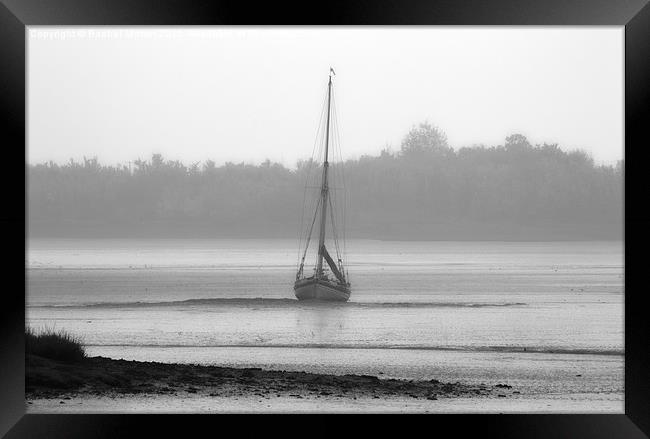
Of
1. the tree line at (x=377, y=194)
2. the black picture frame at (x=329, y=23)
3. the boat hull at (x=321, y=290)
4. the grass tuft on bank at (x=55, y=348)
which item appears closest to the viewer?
the black picture frame at (x=329, y=23)

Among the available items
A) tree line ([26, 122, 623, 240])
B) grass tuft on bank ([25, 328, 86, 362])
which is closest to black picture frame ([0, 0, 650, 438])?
grass tuft on bank ([25, 328, 86, 362])

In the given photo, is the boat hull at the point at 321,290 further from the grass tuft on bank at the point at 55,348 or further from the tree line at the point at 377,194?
the grass tuft on bank at the point at 55,348

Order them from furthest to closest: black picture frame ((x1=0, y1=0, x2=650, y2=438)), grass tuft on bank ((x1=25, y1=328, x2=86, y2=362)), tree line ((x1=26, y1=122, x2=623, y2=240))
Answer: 1. tree line ((x1=26, y1=122, x2=623, y2=240))
2. grass tuft on bank ((x1=25, y1=328, x2=86, y2=362))
3. black picture frame ((x1=0, y1=0, x2=650, y2=438))

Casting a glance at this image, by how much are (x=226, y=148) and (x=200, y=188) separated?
3741 millimetres

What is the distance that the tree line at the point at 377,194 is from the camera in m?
40.3

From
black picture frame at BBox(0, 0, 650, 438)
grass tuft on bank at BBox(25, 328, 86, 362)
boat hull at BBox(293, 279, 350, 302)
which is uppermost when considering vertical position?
black picture frame at BBox(0, 0, 650, 438)

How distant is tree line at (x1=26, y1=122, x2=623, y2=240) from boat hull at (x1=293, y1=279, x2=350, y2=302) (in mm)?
9123

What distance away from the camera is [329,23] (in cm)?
400

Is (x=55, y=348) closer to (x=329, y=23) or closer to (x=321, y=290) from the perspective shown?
(x=329, y=23)

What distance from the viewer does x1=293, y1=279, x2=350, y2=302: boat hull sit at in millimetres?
29844

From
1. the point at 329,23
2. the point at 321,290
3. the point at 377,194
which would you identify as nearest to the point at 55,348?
the point at 329,23

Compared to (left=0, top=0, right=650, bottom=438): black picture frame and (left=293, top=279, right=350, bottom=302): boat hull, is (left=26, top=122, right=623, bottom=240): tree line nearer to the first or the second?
(left=293, top=279, right=350, bottom=302): boat hull

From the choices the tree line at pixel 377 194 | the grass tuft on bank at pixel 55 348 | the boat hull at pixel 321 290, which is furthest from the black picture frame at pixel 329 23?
the tree line at pixel 377 194

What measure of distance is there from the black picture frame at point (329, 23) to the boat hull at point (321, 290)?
25517 mm
